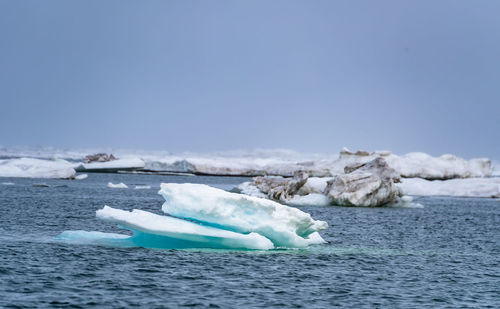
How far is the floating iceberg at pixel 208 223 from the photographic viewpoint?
21.0m

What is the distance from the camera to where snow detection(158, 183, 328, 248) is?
854 inches

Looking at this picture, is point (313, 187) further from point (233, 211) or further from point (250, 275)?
point (250, 275)

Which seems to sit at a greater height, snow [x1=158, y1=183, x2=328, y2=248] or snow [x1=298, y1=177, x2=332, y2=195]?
snow [x1=298, y1=177, x2=332, y2=195]

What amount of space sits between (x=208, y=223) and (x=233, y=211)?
0.90 m

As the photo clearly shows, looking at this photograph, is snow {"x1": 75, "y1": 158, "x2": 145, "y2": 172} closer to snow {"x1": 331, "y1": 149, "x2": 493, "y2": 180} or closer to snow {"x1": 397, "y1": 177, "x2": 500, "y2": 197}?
snow {"x1": 331, "y1": 149, "x2": 493, "y2": 180}

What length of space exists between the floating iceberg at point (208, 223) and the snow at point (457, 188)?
5380cm

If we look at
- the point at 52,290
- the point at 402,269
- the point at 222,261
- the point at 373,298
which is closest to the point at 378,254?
the point at 402,269

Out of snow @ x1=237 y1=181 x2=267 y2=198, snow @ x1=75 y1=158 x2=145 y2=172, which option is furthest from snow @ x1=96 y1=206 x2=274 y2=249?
snow @ x1=75 y1=158 x2=145 y2=172

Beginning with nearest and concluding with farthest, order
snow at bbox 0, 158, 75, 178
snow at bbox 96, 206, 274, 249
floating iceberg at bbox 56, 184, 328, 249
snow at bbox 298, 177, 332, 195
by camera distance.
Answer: snow at bbox 96, 206, 274, 249 → floating iceberg at bbox 56, 184, 328, 249 → snow at bbox 298, 177, 332, 195 → snow at bbox 0, 158, 75, 178

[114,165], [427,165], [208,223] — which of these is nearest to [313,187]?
[208,223]

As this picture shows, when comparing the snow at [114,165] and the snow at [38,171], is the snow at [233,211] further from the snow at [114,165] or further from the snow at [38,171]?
the snow at [114,165]

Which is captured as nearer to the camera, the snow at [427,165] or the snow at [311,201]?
the snow at [311,201]

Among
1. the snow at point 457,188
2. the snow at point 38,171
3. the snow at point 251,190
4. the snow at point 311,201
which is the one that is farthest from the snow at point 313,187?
the snow at point 38,171

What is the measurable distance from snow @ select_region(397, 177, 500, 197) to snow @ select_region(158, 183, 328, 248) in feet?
176
